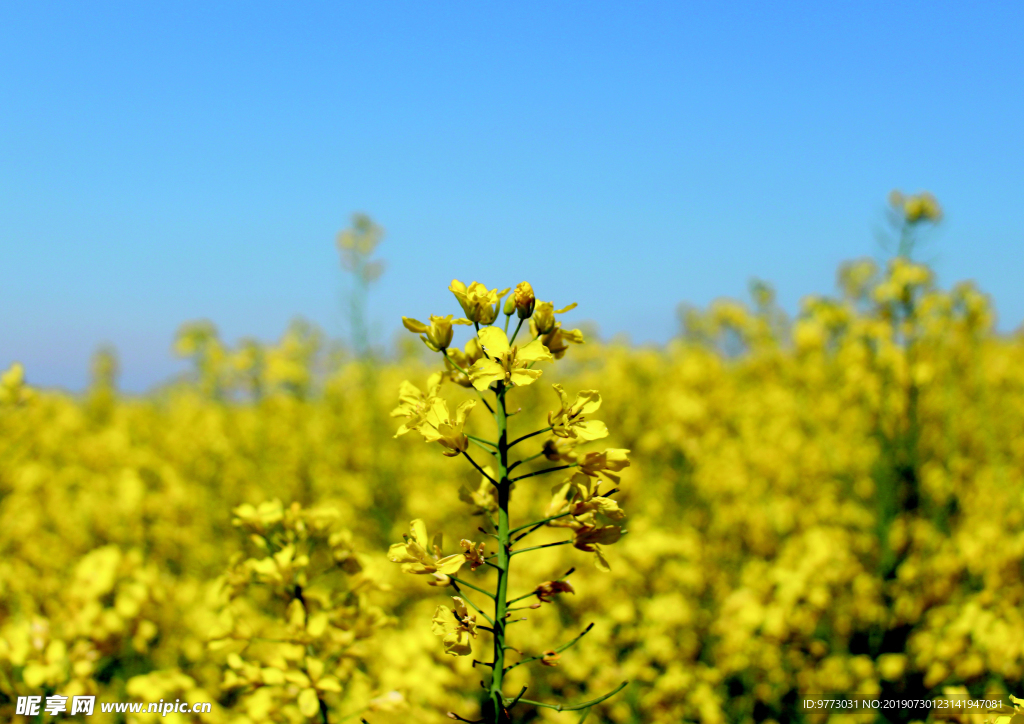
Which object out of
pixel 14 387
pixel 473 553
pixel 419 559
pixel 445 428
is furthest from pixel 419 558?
pixel 14 387

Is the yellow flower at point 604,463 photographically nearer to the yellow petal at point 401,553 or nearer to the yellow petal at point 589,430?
the yellow petal at point 589,430

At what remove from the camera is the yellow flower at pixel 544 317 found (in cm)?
156

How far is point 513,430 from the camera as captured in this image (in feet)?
28.1

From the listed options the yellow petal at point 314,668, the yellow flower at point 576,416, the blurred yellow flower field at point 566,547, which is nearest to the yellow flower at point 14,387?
the blurred yellow flower field at point 566,547

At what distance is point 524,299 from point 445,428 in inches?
12.8

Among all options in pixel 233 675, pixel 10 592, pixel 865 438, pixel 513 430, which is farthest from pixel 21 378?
pixel 865 438

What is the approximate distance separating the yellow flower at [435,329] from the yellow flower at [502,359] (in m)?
0.10

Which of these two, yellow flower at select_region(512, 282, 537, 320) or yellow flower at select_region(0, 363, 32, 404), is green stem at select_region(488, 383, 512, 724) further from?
yellow flower at select_region(0, 363, 32, 404)

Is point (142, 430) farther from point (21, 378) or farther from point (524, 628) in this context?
point (524, 628)

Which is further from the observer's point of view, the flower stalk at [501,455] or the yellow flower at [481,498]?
the yellow flower at [481,498]

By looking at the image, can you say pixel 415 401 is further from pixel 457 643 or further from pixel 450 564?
pixel 457 643

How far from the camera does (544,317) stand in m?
1.57

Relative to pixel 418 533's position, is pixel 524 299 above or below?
above

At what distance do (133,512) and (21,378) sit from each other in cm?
185
